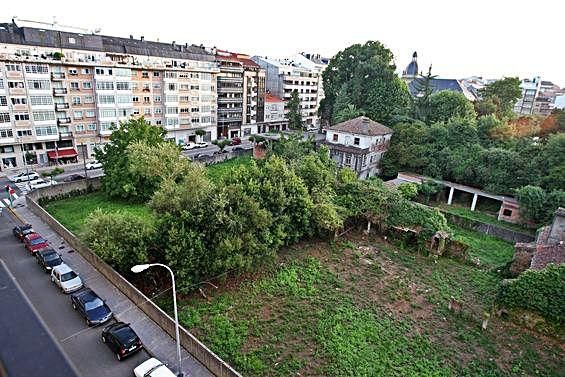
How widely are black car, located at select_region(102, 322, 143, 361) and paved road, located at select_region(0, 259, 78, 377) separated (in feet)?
5.75

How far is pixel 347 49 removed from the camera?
70625 mm

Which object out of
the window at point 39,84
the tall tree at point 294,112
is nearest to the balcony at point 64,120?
the window at point 39,84

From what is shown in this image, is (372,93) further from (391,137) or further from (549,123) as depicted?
(549,123)

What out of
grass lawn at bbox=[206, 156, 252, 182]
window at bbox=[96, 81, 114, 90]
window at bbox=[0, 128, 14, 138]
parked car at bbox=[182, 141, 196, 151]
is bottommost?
grass lawn at bbox=[206, 156, 252, 182]

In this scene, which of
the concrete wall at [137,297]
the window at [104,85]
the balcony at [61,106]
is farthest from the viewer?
the window at [104,85]

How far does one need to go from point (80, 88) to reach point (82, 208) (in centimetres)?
2268

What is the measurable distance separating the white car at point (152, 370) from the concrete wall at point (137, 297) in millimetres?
1576

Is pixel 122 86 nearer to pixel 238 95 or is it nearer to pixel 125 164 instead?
pixel 125 164

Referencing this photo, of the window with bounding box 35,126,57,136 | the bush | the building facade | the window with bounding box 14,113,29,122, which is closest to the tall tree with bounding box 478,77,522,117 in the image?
the building facade

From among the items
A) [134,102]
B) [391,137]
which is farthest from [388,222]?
[134,102]

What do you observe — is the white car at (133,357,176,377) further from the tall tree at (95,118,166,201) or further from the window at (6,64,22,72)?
the window at (6,64,22,72)

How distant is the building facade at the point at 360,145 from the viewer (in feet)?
157

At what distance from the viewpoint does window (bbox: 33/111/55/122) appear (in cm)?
4516

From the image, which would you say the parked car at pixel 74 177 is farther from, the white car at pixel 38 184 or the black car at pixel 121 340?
the black car at pixel 121 340
